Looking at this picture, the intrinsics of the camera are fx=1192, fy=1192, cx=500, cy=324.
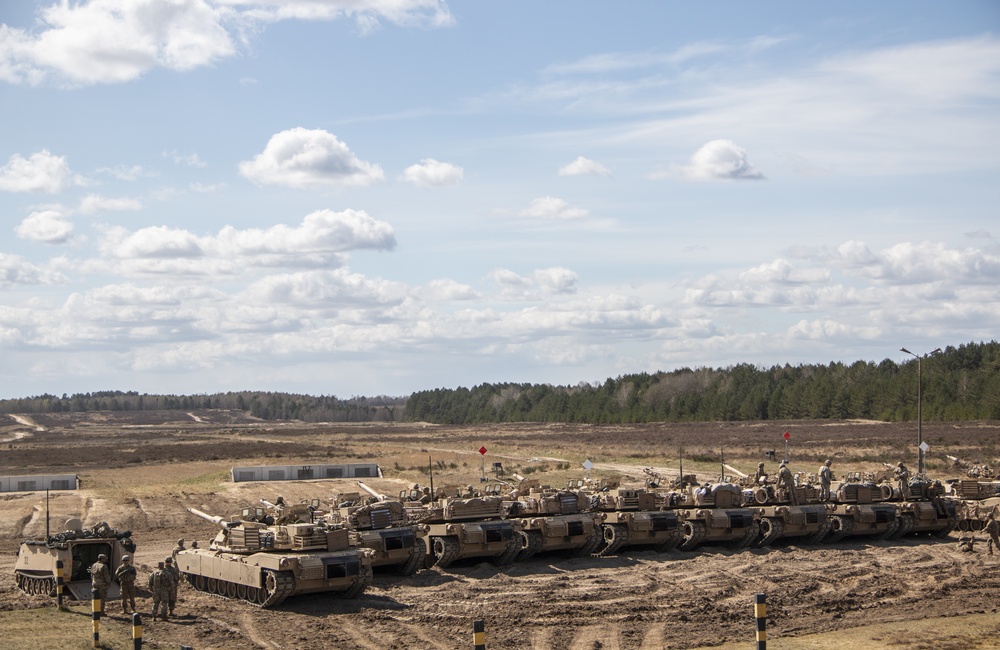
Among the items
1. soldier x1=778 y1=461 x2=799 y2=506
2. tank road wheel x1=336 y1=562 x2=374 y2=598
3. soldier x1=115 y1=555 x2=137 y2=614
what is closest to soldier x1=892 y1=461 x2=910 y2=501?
soldier x1=778 y1=461 x2=799 y2=506

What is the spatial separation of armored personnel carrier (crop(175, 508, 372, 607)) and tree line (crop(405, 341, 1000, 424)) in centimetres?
8145

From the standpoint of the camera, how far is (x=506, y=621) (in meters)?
21.0

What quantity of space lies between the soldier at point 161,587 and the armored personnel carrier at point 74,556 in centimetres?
224

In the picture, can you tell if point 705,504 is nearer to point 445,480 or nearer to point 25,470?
point 445,480

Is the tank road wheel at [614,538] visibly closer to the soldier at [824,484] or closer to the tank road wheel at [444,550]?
the tank road wheel at [444,550]

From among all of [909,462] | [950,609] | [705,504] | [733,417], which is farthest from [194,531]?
[733,417]

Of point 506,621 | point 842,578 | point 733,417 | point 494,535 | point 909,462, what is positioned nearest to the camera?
point 506,621

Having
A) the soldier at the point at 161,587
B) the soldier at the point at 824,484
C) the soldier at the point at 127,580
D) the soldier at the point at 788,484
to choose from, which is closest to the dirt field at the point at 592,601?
the soldier at the point at 161,587

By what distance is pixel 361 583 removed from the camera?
77.7ft

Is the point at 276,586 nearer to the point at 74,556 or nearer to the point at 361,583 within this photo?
the point at 361,583

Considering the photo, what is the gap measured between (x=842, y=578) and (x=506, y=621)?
8676mm

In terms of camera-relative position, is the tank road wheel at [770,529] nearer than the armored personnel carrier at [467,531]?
No

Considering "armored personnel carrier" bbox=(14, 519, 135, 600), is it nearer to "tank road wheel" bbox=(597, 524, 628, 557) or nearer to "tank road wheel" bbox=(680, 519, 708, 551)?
"tank road wheel" bbox=(597, 524, 628, 557)

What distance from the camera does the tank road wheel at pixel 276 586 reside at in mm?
22594
